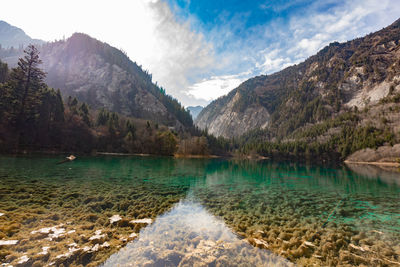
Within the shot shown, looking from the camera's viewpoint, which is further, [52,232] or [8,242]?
[52,232]

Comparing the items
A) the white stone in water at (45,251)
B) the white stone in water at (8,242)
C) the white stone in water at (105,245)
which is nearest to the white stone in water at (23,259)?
the white stone in water at (45,251)

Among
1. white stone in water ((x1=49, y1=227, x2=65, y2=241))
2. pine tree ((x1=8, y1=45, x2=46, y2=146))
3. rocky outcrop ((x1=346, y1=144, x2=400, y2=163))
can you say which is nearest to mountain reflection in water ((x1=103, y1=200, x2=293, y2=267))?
white stone in water ((x1=49, y1=227, x2=65, y2=241))

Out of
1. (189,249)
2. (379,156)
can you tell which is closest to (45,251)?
(189,249)

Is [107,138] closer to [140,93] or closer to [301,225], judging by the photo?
[301,225]

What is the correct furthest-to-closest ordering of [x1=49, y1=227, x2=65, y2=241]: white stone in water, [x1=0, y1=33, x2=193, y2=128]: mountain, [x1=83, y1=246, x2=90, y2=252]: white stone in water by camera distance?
[x1=0, y1=33, x2=193, y2=128]: mountain → [x1=49, y1=227, x2=65, y2=241]: white stone in water → [x1=83, y1=246, x2=90, y2=252]: white stone in water

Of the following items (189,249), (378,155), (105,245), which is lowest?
(189,249)

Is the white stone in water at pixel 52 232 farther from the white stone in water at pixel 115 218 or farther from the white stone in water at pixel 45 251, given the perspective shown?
the white stone in water at pixel 115 218

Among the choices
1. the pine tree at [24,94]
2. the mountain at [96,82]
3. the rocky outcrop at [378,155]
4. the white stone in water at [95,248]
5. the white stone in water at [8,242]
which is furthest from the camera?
the mountain at [96,82]

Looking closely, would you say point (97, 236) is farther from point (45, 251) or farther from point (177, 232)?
point (177, 232)

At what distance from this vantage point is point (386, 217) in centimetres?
1502

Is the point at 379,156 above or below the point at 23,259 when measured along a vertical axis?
above

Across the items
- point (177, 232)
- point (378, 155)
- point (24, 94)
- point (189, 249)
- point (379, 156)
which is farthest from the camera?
point (378, 155)

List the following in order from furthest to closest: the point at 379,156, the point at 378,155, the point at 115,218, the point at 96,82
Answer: the point at 96,82, the point at 378,155, the point at 379,156, the point at 115,218

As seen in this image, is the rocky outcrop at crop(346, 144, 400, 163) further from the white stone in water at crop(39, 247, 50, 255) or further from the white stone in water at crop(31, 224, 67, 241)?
the white stone in water at crop(39, 247, 50, 255)
